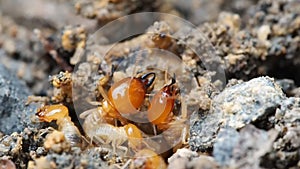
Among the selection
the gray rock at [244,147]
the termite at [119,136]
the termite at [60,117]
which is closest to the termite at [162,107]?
the termite at [119,136]

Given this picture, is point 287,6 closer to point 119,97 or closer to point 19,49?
point 119,97

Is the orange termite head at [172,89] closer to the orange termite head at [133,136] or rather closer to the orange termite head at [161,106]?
the orange termite head at [161,106]

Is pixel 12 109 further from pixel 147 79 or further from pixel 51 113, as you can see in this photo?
pixel 147 79

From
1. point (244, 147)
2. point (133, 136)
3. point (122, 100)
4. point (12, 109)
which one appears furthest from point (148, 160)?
point (12, 109)

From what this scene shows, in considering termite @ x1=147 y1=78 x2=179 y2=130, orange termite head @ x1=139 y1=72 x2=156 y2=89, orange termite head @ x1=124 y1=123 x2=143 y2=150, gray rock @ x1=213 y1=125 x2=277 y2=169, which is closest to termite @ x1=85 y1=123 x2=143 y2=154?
orange termite head @ x1=124 y1=123 x2=143 y2=150

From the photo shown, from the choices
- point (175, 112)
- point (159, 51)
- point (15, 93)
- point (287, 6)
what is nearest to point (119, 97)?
point (175, 112)

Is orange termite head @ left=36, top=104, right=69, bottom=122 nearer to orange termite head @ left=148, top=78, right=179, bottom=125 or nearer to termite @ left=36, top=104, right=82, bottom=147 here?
termite @ left=36, top=104, right=82, bottom=147
